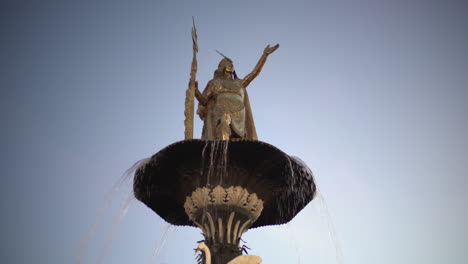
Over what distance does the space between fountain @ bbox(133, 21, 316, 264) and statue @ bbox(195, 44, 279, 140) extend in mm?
24

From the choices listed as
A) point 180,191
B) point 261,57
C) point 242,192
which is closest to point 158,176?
point 180,191

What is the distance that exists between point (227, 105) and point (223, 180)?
2.14 meters

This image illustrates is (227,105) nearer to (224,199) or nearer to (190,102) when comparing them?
(190,102)

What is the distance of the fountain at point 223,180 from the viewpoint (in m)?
9.34

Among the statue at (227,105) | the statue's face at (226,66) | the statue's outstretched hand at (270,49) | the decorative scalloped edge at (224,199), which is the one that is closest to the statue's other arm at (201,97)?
the statue at (227,105)

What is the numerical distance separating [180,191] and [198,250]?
2127 mm

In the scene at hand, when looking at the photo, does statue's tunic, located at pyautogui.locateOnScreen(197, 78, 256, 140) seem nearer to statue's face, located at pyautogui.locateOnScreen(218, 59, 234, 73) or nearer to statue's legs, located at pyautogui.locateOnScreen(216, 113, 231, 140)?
statue's legs, located at pyautogui.locateOnScreen(216, 113, 231, 140)

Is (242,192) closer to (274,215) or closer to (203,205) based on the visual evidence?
(203,205)

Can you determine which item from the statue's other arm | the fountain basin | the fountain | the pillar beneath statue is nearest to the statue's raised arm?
the fountain

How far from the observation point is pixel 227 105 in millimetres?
11312

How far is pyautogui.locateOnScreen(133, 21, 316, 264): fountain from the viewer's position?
9344 mm

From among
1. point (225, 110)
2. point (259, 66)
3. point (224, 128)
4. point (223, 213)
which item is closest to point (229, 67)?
point (259, 66)

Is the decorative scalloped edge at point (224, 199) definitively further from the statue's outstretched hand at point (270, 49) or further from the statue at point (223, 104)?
the statue's outstretched hand at point (270, 49)

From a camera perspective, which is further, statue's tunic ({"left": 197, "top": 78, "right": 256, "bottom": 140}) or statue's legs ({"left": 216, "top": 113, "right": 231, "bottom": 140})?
statue's tunic ({"left": 197, "top": 78, "right": 256, "bottom": 140})
